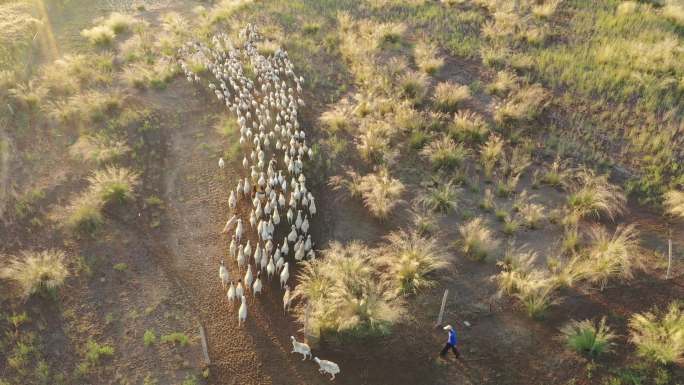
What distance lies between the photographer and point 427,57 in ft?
57.4

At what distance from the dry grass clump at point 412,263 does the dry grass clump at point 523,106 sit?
653 centimetres

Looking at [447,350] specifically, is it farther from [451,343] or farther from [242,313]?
[242,313]

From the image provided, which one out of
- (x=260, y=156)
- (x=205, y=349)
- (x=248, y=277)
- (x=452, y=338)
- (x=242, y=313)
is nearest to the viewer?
(x=452, y=338)

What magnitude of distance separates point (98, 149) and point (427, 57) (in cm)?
1243

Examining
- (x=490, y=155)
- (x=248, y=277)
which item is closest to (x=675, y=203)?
(x=490, y=155)

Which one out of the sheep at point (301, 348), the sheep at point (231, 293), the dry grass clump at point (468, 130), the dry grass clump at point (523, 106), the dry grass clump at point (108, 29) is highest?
the dry grass clump at point (108, 29)

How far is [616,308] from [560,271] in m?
1.21

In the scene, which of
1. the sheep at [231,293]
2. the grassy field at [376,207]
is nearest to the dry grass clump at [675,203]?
the grassy field at [376,207]

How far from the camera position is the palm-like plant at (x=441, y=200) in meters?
11.1

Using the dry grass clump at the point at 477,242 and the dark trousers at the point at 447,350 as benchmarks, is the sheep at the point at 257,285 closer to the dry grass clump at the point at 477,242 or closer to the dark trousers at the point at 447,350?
the dark trousers at the point at 447,350

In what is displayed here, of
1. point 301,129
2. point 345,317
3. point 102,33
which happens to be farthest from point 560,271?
point 102,33

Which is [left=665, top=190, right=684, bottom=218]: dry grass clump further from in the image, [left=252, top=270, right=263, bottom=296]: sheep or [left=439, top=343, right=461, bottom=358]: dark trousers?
[left=252, top=270, right=263, bottom=296]: sheep

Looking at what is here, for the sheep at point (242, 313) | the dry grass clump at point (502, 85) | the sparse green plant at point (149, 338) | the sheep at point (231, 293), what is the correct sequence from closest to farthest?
1. the sparse green plant at point (149, 338)
2. the sheep at point (242, 313)
3. the sheep at point (231, 293)
4. the dry grass clump at point (502, 85)

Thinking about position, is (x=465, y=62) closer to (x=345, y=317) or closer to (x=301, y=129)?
(x=301, y=129)
